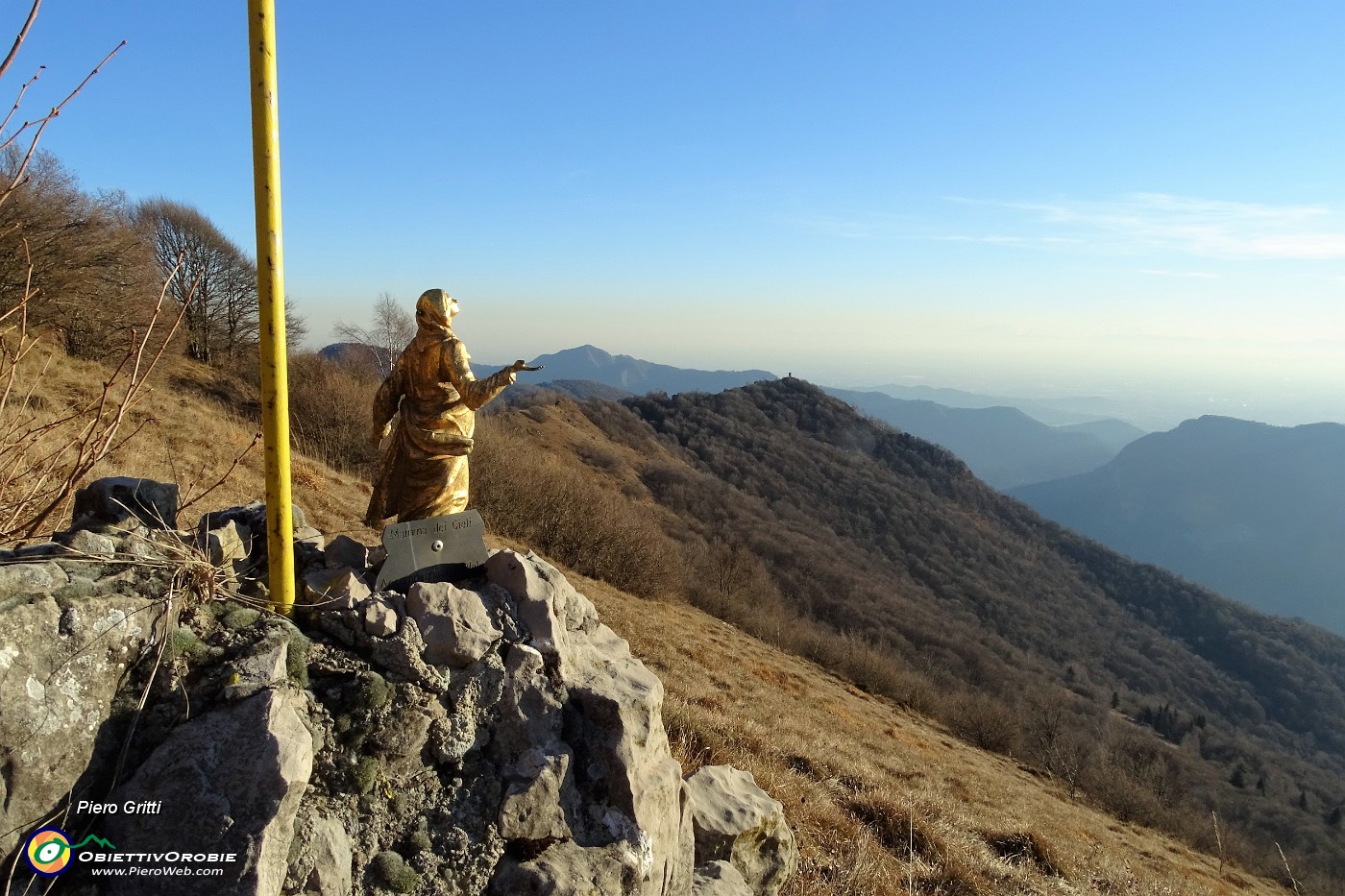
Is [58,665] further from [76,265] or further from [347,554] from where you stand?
[76,265]

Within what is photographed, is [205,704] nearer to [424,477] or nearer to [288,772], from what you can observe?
[288,772]

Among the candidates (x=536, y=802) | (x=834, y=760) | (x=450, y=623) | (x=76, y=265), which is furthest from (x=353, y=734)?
(x=76, y=265)

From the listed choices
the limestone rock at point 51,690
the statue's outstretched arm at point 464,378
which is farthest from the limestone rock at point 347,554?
the limestone rock at point 51,690

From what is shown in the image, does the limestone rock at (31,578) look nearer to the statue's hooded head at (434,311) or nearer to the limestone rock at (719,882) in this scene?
the statue's hooded head at (434,311)

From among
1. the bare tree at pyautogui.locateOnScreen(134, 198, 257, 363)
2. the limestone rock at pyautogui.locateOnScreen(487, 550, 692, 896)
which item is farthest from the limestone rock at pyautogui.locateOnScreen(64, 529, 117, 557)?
the bare tree at pyautogui.locateOnScreen(134, 198, 257, 363)

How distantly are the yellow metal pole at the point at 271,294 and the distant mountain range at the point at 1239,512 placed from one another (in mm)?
163232

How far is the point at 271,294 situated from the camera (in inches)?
109

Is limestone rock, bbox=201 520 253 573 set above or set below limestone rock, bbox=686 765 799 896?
above

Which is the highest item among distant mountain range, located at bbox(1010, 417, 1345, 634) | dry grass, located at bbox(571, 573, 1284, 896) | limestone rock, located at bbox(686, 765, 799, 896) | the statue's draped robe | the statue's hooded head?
the statue's hooded head

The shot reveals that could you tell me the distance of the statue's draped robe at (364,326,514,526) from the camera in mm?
4438

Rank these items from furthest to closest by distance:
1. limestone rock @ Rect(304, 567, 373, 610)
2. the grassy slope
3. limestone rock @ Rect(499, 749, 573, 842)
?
the grassy slope < limestone rock @ Rect(304, 567, 373, 610) < limestone rock @ Rect(499, 749, 573, 842)

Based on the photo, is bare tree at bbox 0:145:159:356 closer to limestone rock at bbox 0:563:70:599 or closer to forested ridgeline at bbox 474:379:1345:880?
forested ridgeline at bbox 474:379:1345:880

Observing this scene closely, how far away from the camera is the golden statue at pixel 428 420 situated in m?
4.41

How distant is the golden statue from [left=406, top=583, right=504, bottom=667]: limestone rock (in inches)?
45.6
